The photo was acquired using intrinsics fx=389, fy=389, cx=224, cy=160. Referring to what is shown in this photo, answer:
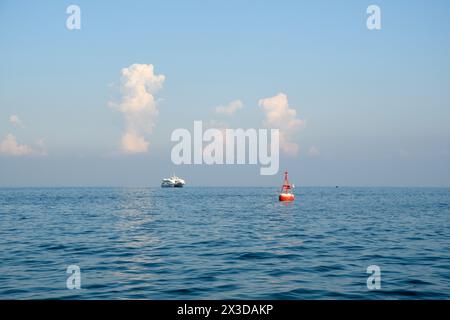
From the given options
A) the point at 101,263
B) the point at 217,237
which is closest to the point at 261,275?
the point at 101,263

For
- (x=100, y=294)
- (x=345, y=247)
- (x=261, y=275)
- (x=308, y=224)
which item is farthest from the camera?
(x=308, y=224)

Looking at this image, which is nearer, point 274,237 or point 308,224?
point 274,237

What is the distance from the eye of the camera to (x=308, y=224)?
4203cm
